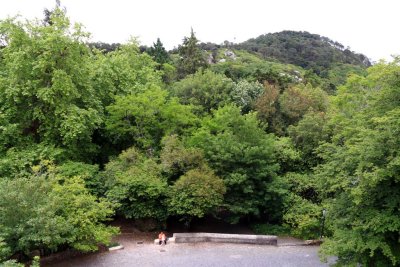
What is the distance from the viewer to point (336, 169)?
12602mm

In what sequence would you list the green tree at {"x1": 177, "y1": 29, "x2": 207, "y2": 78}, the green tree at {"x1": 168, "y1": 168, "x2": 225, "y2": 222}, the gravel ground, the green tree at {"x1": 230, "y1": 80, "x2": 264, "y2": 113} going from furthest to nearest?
the green tree at {"x1": 177, "y1": 29, "x2": 207, "y2": 78}, the green tree at {"x1": 230, "y1": 80, "x2": 264, "y2": 113}, the green tree at {"x1": 168, "y1": 168, "x2": 225, "y2": 222}, the gravel ground

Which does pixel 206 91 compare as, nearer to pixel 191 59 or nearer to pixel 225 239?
pixel 191 59

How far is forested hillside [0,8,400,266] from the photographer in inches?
516

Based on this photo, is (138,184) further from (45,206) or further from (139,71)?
(139,71)

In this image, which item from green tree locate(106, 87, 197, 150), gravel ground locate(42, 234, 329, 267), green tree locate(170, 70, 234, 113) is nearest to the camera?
gravel ground locate(42, 234, 329, 267)

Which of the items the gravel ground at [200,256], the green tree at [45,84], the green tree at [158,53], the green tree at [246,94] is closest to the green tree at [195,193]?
the gravel ground at [200,256]

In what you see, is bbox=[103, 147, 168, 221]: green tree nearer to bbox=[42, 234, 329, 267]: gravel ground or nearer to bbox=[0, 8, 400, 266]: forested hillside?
bbox=[0, 8, 400, 266]: forested hillside

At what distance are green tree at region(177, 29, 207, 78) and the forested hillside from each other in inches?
518

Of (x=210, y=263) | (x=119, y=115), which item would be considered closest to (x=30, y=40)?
(x=119, y=115)

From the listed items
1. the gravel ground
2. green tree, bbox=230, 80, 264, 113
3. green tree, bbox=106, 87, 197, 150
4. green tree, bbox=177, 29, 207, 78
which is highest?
green tree, bbox=177, 29, 207, 78

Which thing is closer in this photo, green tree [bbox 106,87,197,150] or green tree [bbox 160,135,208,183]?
green tree [bbox 160,135,208,183]

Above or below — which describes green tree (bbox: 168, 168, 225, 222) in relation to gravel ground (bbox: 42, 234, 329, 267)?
above

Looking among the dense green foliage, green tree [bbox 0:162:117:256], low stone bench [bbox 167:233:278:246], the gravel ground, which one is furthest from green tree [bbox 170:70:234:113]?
the dense green foliage

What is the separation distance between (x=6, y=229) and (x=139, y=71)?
1729 centimetres
